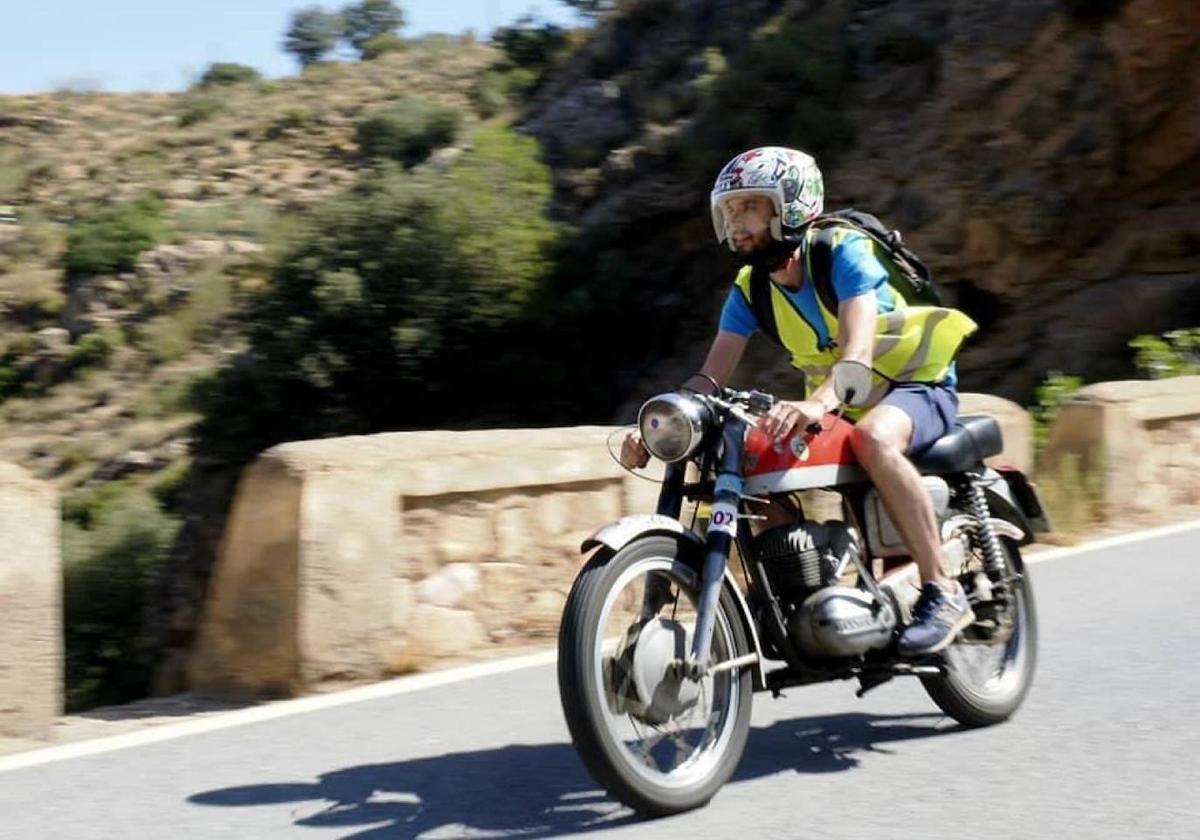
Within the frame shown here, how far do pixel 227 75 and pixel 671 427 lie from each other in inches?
2518

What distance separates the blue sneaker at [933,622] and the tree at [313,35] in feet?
242

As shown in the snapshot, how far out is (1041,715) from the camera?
6.02 metres

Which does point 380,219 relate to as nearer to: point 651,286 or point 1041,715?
point 651,286

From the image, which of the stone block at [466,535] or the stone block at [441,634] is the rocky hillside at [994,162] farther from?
the stone block at [441,634]

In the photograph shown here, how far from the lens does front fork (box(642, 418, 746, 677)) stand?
16.0 ft

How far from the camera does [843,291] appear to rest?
17.4ft

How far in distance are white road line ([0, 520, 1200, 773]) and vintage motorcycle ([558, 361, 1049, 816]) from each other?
186 cm

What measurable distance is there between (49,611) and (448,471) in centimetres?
193

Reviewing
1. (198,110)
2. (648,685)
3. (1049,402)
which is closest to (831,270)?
(648,685)

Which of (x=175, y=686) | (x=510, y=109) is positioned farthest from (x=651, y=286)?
(x=175, y=686)

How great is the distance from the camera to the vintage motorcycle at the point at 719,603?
4.70 metres

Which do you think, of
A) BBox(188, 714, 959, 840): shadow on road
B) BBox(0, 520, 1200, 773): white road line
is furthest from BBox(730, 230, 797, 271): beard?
BBox(0, 520, 1200, 773): white road line

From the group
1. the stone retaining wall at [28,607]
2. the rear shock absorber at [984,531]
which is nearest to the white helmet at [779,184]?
the rear shock absorber at [984,531]

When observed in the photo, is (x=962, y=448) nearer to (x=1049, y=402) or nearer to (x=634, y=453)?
(x=634, y=453)
